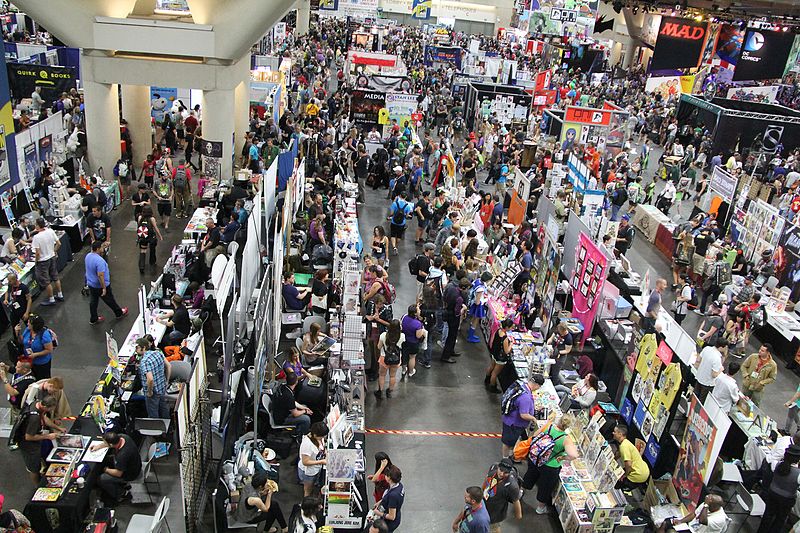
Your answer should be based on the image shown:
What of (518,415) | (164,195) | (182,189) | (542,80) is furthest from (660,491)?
(542,80)

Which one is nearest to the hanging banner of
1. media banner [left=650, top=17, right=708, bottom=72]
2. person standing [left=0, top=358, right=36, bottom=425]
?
person standing [left=0, top=358, right=36, bottom=425]

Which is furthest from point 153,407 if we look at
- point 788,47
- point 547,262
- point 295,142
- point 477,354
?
point 788,47

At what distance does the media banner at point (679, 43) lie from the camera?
3009cm

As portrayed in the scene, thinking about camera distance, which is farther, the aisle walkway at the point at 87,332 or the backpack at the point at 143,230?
the backpack at the point at 143,230

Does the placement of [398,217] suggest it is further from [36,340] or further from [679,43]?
[679,43]

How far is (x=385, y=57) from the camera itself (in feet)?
100

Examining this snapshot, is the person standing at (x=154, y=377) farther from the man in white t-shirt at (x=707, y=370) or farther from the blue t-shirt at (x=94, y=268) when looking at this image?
the man in white t-shirt at (x=707, y=370)

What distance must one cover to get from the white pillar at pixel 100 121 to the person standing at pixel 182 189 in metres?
2.89

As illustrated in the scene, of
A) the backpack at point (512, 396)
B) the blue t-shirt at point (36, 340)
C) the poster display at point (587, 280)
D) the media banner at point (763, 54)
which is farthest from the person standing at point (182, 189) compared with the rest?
the media banner at point (763, 54)

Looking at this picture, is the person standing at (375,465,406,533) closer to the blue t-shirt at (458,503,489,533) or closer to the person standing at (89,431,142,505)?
the blue t-shirt at (458,503,489,533)

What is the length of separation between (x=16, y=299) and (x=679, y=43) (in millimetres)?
29074

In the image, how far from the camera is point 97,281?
1072cm

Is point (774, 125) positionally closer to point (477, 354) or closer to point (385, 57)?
point (385, 57)

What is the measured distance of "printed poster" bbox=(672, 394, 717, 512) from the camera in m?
7.73
